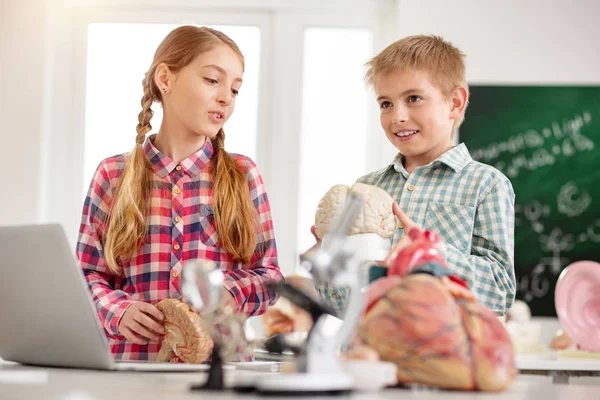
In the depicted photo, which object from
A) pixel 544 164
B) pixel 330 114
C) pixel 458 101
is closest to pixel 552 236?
pixel 544 164

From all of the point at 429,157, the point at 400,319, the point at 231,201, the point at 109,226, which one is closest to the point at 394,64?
the point at 429,157

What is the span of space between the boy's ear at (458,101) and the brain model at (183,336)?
736 millimetres

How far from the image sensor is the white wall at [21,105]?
4.08m

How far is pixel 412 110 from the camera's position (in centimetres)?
159

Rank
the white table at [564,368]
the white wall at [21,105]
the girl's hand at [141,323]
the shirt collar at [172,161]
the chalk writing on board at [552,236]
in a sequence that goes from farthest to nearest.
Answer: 1. the white wall at [21,105]
2. the chalk writing on board at [552,236]
3. the shirt collar at [172,161]
4. the girl's hand at [141,323]
5. the white table at [564,368]

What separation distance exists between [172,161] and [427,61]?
57 cm

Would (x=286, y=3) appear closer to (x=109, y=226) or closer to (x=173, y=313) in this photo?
(x=109, y=226)

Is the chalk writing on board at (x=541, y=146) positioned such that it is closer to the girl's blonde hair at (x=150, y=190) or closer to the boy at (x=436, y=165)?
the boy at (x=436, y=165)

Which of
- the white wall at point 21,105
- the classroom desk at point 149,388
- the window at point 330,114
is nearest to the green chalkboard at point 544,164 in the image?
the window at point 330,114

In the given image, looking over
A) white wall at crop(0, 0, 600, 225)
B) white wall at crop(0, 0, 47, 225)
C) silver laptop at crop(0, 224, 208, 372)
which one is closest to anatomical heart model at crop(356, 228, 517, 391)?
silver laptop at crop(0, 224, 208, 372)

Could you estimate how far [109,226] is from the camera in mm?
1598

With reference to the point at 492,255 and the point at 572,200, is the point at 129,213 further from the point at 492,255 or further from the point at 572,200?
the point at 572,200

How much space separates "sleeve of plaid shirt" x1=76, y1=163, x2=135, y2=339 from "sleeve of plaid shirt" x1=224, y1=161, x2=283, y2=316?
205 millimetres

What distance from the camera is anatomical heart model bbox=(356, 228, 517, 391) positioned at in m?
0.80
